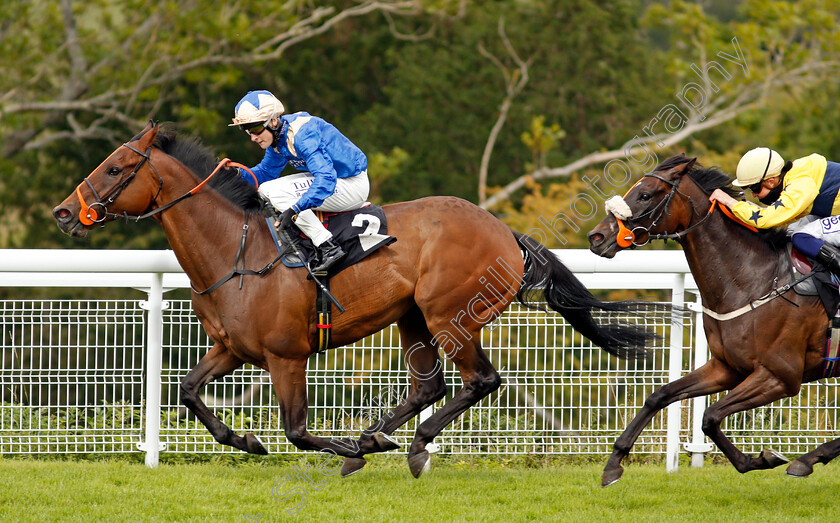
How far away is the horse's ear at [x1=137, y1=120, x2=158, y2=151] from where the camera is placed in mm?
4516

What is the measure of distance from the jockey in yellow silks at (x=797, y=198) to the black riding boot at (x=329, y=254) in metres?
1.80

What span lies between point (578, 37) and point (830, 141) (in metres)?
4.75

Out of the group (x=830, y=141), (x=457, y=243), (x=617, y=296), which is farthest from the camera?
(x=830, y=141)

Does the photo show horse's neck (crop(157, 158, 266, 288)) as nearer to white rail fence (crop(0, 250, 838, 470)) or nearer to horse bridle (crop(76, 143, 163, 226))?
horse bridle (crop(76, 143, 163, 226))

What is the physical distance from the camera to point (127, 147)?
14.6 ft

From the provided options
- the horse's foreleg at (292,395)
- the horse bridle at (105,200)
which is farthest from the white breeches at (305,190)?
the horse's foreleg at (292,395)

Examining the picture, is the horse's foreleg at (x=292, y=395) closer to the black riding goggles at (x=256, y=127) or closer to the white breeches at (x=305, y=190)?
the white breeches at (x=305, y=190)

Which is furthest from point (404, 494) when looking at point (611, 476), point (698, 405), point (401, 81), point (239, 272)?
point (401, 81)

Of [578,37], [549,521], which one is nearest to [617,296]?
[549,521]

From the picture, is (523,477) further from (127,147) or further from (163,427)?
(127,147)

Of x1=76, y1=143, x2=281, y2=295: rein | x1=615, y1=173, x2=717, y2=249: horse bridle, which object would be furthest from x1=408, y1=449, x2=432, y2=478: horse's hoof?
x1=615, y1=173, x2=717, y2=249: horse bridle

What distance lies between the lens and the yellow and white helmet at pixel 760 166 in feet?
14.4

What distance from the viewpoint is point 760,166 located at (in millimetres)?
4375

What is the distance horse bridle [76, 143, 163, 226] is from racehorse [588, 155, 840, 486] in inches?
85.8
